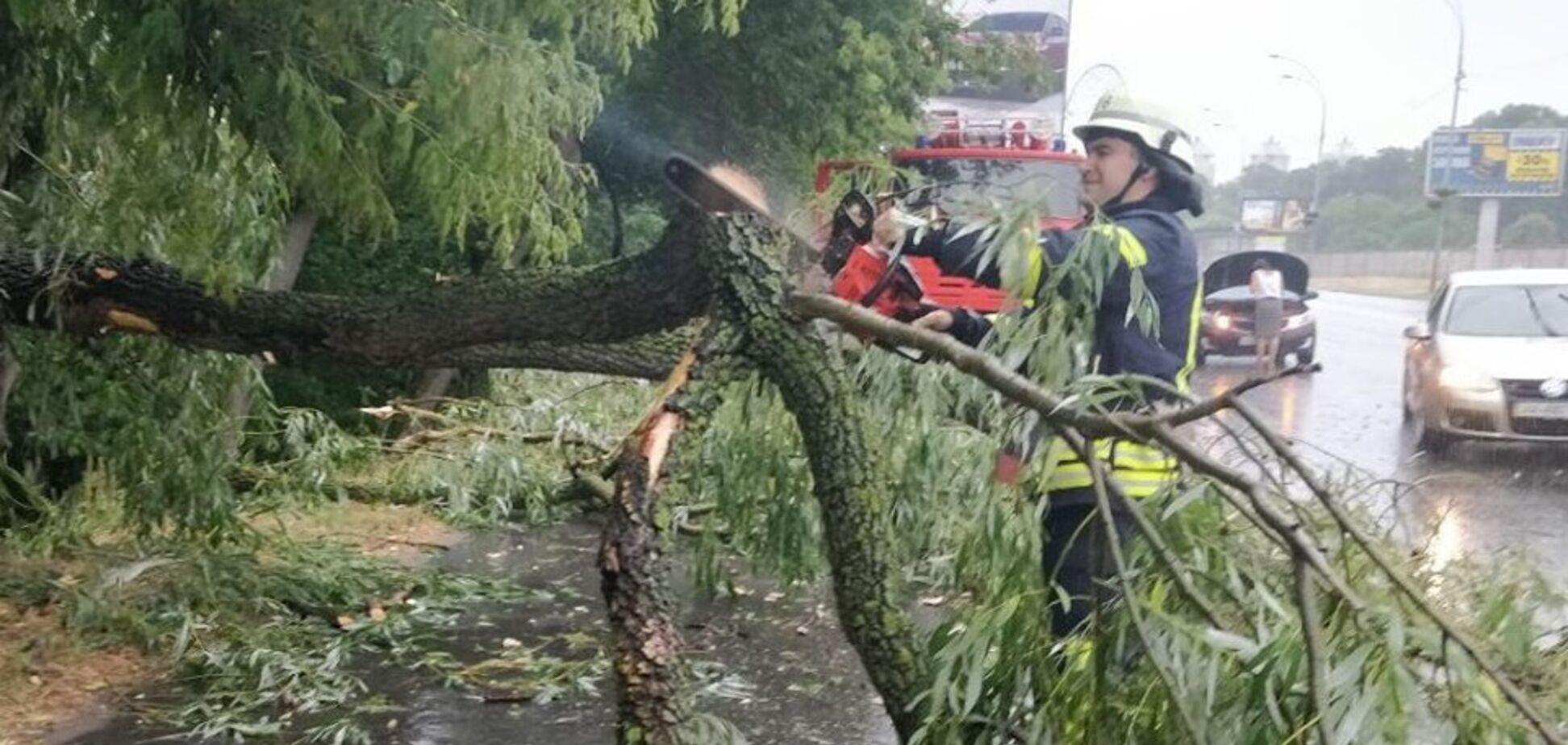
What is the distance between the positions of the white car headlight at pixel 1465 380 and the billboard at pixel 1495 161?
5.98 meters

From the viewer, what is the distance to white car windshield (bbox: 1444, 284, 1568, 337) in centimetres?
1104

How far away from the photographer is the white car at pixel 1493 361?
409 inches

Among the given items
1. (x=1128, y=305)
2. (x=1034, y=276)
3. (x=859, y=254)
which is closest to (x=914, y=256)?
(x=859, y=254)

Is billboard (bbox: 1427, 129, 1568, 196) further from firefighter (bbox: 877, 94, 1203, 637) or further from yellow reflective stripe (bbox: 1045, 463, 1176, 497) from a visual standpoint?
yellow reflective stripe (bbox: 1045, 463, 1176, 497)

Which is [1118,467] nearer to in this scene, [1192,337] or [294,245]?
[1192,337]

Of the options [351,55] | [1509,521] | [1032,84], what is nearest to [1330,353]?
[1032,84]

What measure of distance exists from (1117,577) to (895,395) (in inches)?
47.6

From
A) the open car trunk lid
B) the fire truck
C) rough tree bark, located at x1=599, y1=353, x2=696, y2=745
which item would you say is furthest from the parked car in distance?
rough tree bark, located at x1=599, y1=353, x2=696, y2=745

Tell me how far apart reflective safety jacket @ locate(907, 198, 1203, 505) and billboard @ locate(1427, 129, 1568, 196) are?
14007 millimetres

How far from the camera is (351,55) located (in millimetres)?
3832

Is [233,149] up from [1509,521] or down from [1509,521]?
up

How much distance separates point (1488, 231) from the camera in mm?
16875

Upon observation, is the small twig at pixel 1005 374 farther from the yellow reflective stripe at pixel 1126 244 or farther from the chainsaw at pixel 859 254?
the yellow reflective stripe at pixel 1126 244

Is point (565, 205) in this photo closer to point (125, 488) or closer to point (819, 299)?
point (819, 299)
